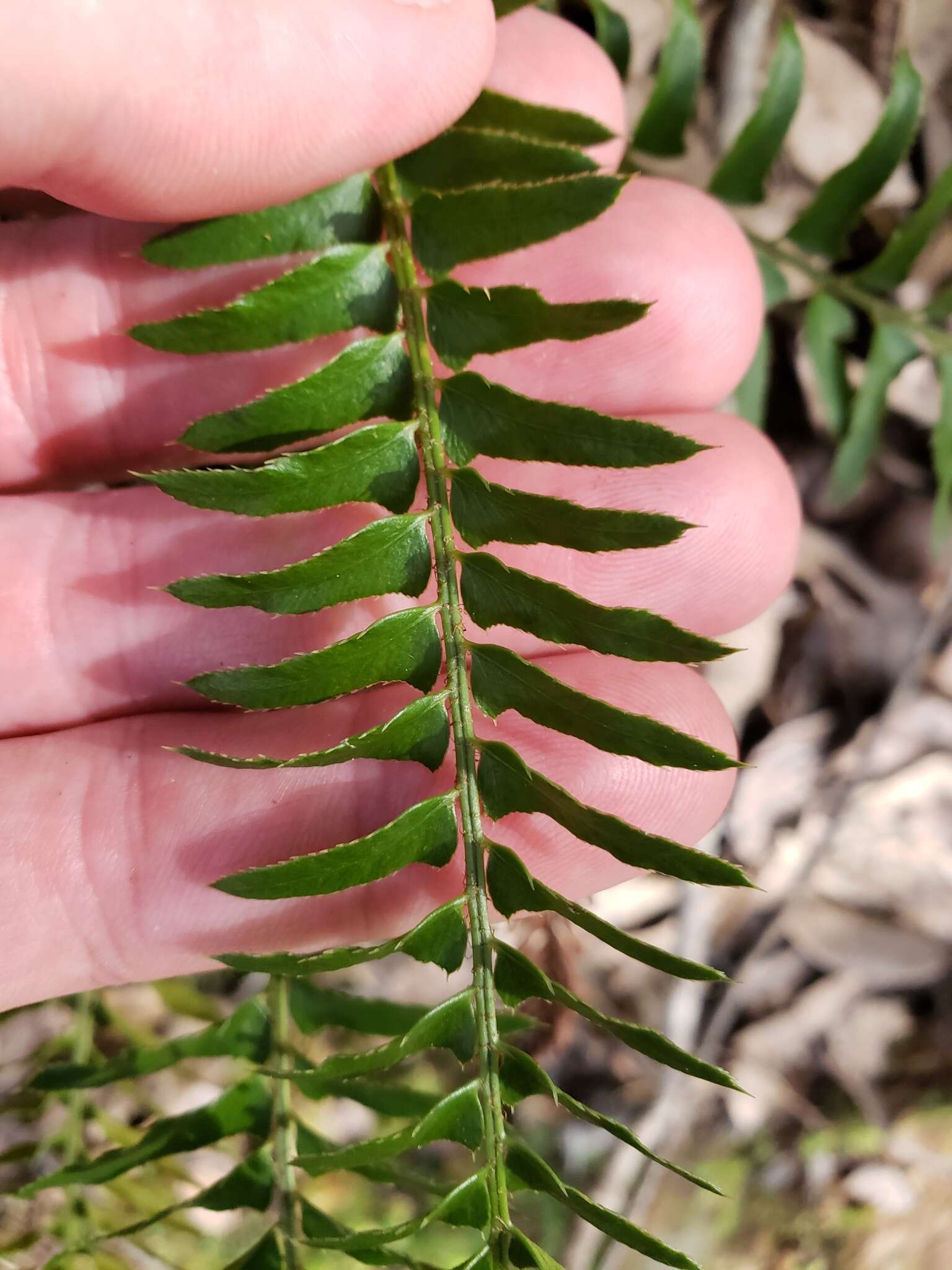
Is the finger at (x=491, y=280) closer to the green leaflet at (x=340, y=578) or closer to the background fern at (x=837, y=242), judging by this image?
the background fern at (x=837, y=242)

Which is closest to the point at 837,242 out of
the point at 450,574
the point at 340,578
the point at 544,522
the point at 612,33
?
the point at 612,33

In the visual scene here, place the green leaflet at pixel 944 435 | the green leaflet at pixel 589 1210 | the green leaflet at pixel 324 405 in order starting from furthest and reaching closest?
1. the green leaflet at pixel 944 435
2. the green leaflet at pixel 324 405
3. the green leaflet at pixel 589 1210

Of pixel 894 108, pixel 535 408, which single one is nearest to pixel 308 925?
pixel 535 408

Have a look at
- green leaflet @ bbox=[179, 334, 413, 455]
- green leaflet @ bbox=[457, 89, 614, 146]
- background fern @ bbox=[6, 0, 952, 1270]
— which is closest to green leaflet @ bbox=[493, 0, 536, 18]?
background fern @ bbox=[6, 0, 952, 1270]

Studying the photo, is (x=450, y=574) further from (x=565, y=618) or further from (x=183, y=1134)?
(x=183, y=1134)

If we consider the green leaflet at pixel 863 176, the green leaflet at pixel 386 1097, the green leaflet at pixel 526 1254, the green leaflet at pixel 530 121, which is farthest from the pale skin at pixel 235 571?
the green leaflet at pixel 526 1254

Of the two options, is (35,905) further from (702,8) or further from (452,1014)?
(702,8)
